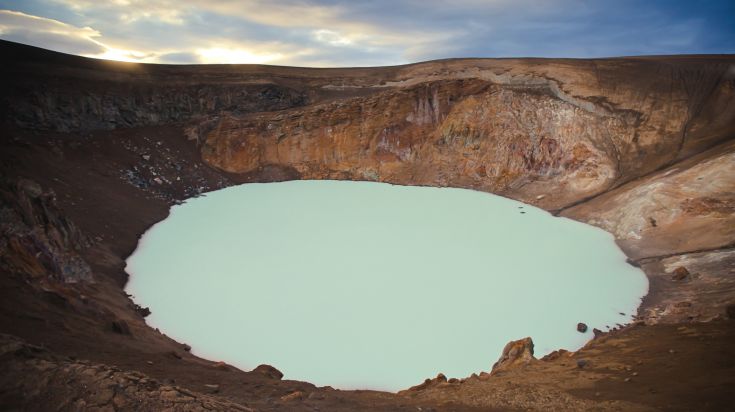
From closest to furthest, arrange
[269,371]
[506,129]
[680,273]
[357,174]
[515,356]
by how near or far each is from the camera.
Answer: [269,371]
[515,356]
[680,273]
[506,129]
[357,174]

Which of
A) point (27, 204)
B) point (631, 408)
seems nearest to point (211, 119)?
point (27, 204)

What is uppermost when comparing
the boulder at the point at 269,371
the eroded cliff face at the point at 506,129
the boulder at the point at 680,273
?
the eroded cliff face at the point at 506,129

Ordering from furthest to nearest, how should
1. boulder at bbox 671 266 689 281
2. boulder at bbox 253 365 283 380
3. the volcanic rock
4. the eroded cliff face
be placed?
the eroded cliff face < boulder at bbox 671 266 689 281 < the volcanic rock < boulder at bbox 253 365 283 380

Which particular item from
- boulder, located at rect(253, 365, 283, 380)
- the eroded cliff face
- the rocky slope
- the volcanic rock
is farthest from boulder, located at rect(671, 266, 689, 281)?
boulder, located at rect(253, 365, 283, 380)

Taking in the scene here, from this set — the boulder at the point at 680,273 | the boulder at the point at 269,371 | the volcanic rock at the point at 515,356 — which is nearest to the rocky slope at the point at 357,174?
the boulder at the point at 680,273

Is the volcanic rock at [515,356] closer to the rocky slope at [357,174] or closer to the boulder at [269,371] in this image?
the rocky slope at [357,174]

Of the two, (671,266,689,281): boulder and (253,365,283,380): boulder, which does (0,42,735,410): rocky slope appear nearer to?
(671,266,689,281): boulder

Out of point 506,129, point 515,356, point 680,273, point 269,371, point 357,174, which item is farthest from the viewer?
point 357,174

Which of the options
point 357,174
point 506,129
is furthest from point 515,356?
point 357,174

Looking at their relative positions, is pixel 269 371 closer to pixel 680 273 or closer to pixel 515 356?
pixel 515 356
